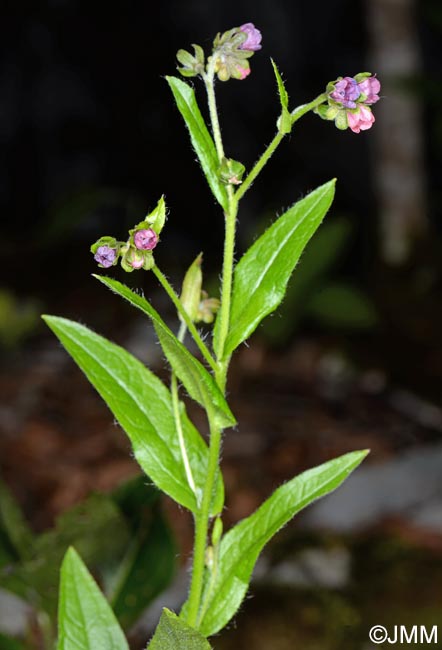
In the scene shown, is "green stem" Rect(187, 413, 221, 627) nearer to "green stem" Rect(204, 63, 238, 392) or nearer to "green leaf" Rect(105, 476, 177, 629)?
"green stem" Rect(204, 63, 238, 392)

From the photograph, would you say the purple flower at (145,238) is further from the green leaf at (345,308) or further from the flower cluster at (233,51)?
the green leaf at (345,308)


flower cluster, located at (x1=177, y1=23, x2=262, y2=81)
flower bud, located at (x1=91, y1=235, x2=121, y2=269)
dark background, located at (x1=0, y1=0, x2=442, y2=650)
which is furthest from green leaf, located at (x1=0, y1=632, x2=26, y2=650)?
flower cluster, located at (x1=177, y1=23, x2=262, y2=81)

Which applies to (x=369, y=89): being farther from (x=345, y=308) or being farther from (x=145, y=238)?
(x=345, y=308)

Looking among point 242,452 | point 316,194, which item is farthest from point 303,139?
point 316,194

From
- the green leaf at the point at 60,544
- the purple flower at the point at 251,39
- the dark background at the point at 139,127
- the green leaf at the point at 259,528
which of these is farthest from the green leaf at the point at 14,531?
the dark background at the point at 139,127

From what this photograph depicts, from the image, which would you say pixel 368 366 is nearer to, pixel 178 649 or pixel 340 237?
pixel 340 237

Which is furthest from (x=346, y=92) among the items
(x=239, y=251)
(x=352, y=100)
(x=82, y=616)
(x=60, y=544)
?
(x=239, y=251)
